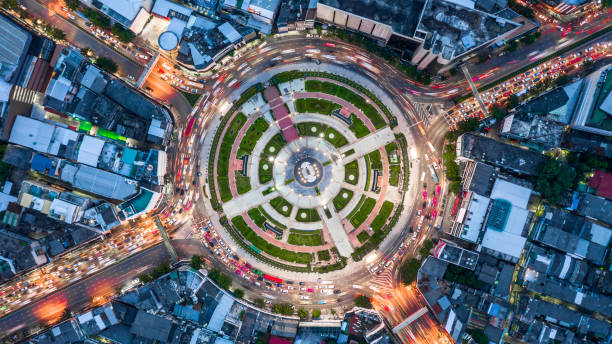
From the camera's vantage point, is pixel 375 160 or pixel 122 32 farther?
pixel 375 160

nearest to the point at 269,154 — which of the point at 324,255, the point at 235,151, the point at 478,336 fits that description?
the point at 235,151

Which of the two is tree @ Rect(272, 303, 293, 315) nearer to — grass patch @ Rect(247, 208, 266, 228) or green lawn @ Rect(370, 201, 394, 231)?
grass patch @ Rect(247, 208, 266, 228)

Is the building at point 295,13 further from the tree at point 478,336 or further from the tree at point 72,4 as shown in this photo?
the tree at point 478,336

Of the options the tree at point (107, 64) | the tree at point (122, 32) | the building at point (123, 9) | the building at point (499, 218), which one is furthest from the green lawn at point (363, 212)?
the tree at point (122, 32)

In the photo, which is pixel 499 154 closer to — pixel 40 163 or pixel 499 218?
pixel 499 218

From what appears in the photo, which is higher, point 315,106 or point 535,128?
point 535,128

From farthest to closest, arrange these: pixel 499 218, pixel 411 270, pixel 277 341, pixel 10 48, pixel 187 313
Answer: pixel 411 270
pixel 187 313
pixel 277 341
pixel 10 48
pixel 499 218

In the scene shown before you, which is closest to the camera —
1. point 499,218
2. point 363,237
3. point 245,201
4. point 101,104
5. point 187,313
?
point 499,218

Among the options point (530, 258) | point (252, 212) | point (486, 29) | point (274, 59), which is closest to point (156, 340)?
point (252, 212)
